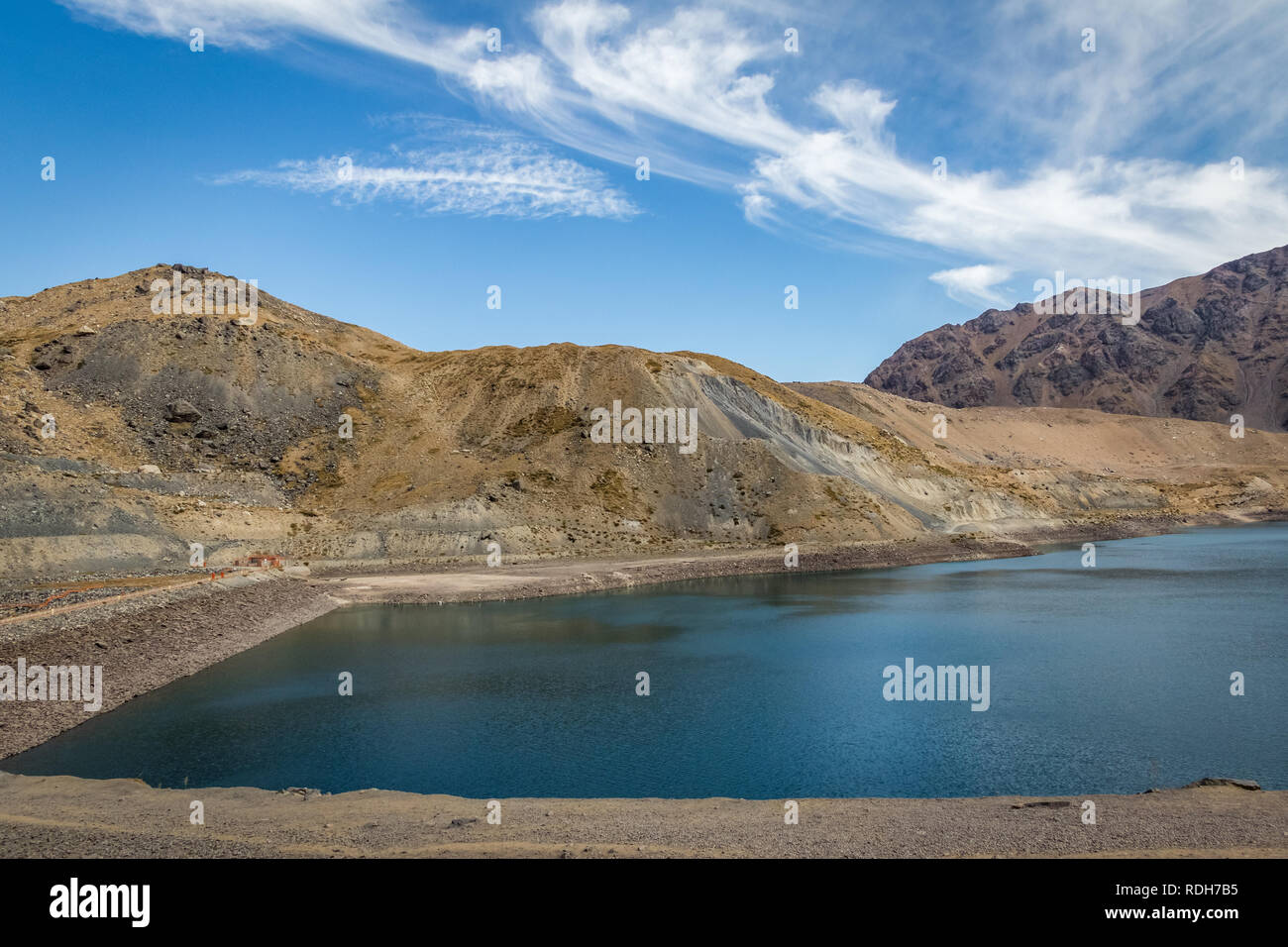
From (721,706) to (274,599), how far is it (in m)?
35.4

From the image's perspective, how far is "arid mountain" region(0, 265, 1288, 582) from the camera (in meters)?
71.2

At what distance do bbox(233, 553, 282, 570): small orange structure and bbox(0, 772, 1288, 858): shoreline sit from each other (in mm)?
44033

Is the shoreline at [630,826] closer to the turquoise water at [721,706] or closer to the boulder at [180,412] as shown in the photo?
the turquoise water at [721,706]

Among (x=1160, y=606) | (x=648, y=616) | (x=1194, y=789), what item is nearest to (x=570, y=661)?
(x=648, y=616)

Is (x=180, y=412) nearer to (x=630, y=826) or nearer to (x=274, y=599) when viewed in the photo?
(x=274, y=599)

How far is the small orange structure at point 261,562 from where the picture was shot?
2501 inches

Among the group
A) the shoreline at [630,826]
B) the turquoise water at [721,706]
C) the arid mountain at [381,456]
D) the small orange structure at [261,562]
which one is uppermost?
the arid mountain at [381,456]

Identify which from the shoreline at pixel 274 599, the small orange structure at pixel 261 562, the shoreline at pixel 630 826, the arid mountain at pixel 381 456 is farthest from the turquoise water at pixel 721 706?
the arid mountain at pixel 381 456

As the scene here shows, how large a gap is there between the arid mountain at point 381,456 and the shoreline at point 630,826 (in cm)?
4675

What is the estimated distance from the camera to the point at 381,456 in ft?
307

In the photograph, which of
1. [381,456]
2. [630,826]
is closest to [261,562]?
[381,456]

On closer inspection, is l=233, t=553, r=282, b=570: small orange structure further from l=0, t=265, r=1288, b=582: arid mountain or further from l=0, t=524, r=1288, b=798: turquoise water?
l=0, t=524, r=1288, b=798: turquoise water

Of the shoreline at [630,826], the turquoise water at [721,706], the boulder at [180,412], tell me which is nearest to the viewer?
the shoreline at [630,826]

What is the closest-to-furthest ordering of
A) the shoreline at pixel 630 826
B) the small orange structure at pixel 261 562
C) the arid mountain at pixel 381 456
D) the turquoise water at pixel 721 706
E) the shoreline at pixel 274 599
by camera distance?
1. the shoreline at pixel 630 826
2. the turquoise water at pixel 721 706
3. the shoreline at pixel 274 599
4. the small orange structure at pixel 261 562
5. the arid mountain at pixel 381 456
